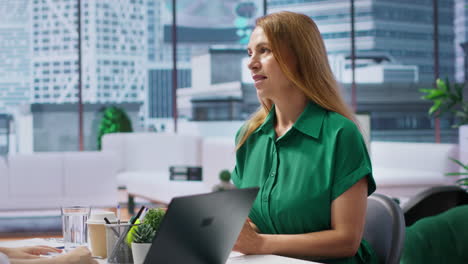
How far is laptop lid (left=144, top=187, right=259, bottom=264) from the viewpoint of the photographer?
1.03m

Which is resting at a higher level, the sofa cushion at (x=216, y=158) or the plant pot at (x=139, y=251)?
the plant pot at (x=139, y=251)

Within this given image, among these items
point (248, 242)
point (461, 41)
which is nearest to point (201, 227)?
point (248, 242)

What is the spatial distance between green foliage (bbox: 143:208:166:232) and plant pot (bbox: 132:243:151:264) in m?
0.05

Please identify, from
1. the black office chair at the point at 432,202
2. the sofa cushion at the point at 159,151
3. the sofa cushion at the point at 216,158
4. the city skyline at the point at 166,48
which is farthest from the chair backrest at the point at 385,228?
the city skyline at the point at 166,48

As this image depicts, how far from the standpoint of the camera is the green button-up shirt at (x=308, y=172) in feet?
5.13

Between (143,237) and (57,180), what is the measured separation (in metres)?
5.03

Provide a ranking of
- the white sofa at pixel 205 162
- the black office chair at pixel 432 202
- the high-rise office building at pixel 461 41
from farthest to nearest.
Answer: the high-rise office building at pixel 461 41 → the white sofa at pixel 205 162 → the black office chair at pixel 432 202

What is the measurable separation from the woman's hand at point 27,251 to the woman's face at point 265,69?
0.64 meters

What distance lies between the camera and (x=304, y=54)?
1.61m

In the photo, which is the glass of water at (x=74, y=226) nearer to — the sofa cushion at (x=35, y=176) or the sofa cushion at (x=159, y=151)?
the sofa cushion at (x=35, y=176)

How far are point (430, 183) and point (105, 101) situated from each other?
520cm

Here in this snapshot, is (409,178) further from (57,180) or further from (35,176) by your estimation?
(35,176)

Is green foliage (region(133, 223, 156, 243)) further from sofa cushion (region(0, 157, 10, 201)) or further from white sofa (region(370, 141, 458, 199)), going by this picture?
sofa cushion (region(0, 157, 10, 201))

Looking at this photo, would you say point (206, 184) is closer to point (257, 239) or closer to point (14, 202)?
point (14, 202)
